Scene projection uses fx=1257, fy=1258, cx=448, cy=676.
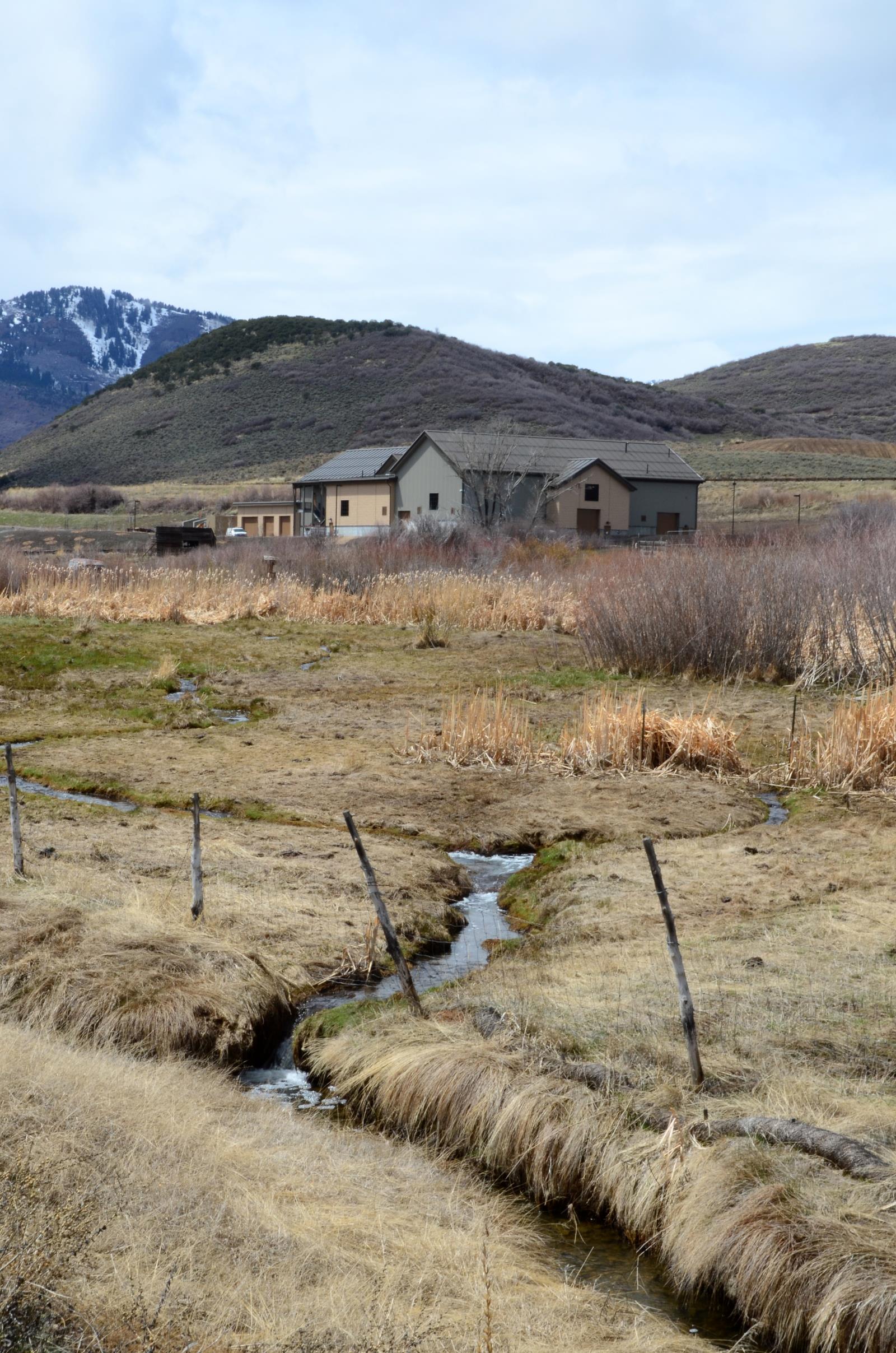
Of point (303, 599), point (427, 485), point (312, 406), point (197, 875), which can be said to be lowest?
point (197, 875)

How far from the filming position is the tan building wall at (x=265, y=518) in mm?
59469

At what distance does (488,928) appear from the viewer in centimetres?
817

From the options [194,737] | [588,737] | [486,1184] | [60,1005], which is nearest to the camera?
[486,1184]

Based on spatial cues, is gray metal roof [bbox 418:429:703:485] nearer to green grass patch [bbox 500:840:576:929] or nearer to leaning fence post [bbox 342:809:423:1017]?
green grass patch [bbox 500:840:576:929]

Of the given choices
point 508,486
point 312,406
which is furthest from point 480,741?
point 312,406

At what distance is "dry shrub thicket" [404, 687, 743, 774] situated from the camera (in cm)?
1202

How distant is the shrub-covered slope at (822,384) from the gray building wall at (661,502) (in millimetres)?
41324

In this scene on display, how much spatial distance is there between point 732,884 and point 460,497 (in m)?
42.4

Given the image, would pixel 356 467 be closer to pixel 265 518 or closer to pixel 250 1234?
pixel 265 518

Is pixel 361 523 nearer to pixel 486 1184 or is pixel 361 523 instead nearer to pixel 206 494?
pixel 206 494

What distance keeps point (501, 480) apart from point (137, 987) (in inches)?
1716

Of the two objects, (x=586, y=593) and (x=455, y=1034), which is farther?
(x=586, y=593)

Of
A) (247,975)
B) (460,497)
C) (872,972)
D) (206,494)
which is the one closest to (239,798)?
(247,975)

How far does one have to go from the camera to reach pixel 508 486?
48469mm
